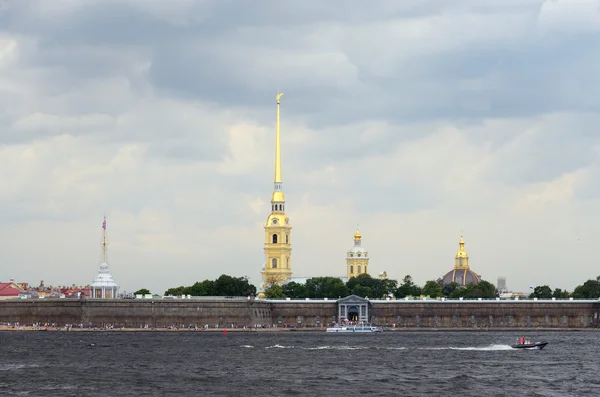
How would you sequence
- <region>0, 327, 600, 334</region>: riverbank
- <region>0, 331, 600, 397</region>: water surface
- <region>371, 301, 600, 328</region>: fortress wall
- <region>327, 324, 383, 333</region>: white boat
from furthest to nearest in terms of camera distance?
<region>371, 301, 600, 328</region>: fortress wall, <region>327, 324, 383, 333</region>: white boat, <region>0, 327, 600, 334</region>: riverbank, <region>0, 331, 600, 397</region>: water surface

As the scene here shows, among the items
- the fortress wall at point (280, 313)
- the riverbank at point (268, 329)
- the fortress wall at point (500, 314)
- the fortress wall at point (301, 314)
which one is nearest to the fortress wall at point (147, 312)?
the fortress wall at point (280, 313)

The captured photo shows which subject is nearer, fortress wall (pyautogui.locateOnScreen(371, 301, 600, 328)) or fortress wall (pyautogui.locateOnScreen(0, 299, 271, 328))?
fortress wall (pyautogui.locateOnScreen(0, 299, 271, 328))

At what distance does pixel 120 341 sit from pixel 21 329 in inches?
1703

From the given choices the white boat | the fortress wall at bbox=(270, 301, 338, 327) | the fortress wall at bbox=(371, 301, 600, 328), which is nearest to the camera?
the white boat

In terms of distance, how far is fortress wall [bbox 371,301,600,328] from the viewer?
187375mm

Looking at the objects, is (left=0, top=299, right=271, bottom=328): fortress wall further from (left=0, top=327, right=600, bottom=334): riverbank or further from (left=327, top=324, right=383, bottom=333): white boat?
(left=327, top=324, right=383, bottom=333): white boat

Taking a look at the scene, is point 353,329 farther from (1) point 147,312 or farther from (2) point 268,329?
(1) point 147,312

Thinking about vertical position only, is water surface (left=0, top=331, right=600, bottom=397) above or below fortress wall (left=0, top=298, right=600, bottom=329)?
below

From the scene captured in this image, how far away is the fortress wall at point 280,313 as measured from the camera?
586 feet

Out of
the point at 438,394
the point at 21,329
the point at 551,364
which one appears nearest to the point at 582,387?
the point at 438,394

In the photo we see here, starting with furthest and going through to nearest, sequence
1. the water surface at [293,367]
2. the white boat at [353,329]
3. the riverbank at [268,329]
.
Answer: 1. the white boat at [353,329]
2. the riverbank at [268,329]
3. the water surface at [293,367]

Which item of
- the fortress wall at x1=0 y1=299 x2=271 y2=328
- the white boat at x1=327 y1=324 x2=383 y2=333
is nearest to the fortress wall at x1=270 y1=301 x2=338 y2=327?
the fortress wall at x1=0 y1=299 x2=271 y2=328

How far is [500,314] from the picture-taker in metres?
188

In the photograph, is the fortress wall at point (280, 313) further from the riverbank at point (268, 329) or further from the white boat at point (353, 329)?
the white boat at point (353, 329)
